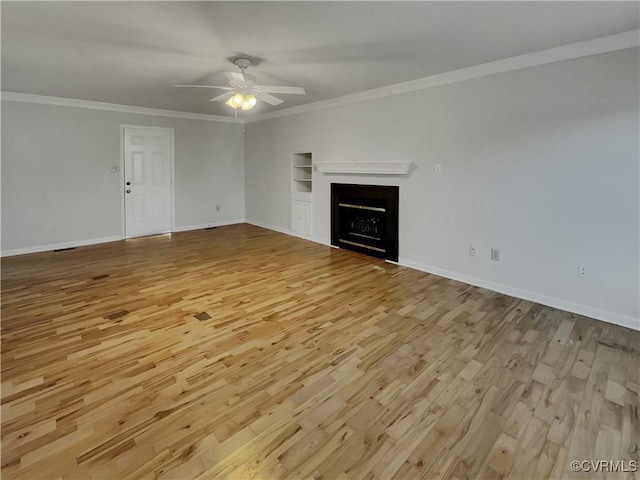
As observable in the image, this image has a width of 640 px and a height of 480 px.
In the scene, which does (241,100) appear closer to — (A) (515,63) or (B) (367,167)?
(B) (367,167)

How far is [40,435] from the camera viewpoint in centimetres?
182

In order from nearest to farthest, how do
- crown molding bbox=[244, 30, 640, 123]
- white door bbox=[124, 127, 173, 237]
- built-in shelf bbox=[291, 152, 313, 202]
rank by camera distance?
crown molding bbox=[244, 30, 640, 123], white door bbox=[124, 127, 173, 237], built-in shelf bbox=[291, 152, 313, 202]

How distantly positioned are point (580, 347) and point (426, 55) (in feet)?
9.82

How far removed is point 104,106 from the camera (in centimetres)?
594

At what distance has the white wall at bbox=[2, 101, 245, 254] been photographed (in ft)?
17.3

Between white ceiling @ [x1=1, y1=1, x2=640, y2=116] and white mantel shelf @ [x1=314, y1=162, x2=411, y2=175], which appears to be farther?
white mantel shelf @ [x1=314, y1=162, x2=411, y2=175]

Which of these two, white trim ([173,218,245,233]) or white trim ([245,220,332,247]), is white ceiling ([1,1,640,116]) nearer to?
white trim ([245,220,332,247])

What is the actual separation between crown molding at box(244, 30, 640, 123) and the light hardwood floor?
2440 millimetres

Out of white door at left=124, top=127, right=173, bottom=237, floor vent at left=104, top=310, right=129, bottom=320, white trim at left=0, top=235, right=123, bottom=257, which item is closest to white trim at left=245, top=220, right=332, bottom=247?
white door at left=124, top=127, right=173, bottom=237

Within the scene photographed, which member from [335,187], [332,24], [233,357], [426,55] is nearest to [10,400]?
[233,357]

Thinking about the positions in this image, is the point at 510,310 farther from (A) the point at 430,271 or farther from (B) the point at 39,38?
(B) the point at 39,38

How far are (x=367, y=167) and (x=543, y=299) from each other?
9.19 feet

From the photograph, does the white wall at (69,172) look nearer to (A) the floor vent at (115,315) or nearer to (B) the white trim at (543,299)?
(A) the floor vent at (115,315)

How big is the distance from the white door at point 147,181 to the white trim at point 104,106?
12.9 inches
